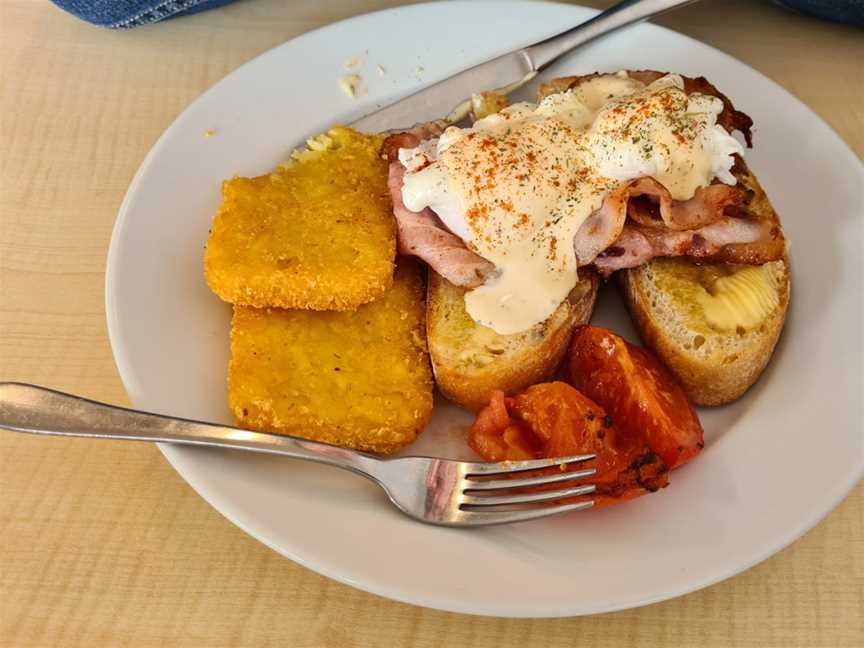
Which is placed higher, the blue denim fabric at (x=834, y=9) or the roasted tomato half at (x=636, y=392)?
the blue denim fabric at (x=834, y=9)

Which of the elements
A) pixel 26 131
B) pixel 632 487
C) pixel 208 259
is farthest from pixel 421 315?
pixel 26 131

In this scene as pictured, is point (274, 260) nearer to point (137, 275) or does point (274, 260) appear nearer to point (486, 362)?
point (137, 275)

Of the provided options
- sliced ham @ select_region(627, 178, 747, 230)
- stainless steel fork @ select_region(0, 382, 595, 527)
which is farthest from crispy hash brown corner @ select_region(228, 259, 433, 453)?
sliced ham @ select_region(627, 178, 747, 230)

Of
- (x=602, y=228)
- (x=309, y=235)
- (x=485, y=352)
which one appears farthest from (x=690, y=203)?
(x=309, y=235)

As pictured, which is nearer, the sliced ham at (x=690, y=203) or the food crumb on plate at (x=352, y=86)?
the sliced ham at (x=690, y=203)

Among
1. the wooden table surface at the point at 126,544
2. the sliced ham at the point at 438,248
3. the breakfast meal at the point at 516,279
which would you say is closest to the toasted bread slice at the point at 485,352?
the breakfast meal at the point at 516,279

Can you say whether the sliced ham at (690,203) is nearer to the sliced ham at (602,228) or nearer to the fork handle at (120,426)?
the sliced ham at (602,228)
